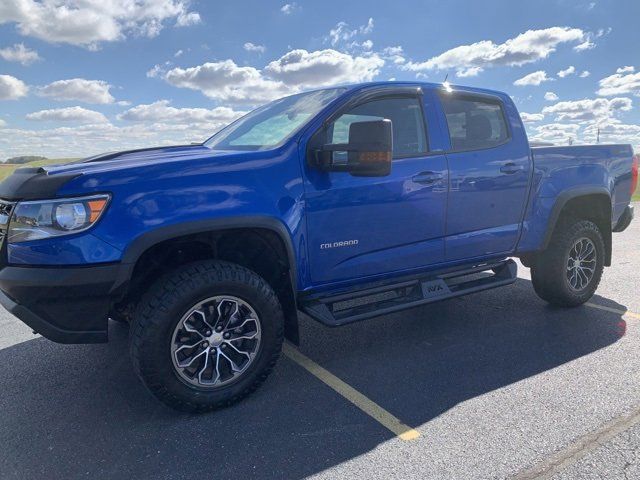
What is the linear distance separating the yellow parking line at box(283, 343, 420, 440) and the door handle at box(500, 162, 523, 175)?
7.16ft

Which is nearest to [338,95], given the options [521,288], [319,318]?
[319,318]

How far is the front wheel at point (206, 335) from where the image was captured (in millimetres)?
2605

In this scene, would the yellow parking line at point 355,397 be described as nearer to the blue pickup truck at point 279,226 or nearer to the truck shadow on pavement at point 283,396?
the truck shadow on pavement at point 283,396

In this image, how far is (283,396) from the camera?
2996 millimetres

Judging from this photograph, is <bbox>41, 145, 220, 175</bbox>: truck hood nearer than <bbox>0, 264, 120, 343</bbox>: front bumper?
No

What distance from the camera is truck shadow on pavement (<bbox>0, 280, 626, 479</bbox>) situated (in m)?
2.39

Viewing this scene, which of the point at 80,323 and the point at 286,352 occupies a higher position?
the point at 80,323

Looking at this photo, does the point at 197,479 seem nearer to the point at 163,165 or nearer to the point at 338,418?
the point at 338,418

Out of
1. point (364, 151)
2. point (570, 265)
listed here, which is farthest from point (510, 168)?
point (364, 151)

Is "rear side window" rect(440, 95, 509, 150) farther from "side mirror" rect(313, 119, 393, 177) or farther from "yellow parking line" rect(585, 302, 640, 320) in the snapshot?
"yellow parking line" rect(585, 302, 640, 320)

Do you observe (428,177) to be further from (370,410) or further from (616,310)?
(616,310)

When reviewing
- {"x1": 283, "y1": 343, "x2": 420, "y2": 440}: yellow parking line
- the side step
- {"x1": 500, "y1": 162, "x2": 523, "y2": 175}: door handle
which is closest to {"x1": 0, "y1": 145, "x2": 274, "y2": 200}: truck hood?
the side step

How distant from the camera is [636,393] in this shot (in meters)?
2.90

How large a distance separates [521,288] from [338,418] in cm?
338
